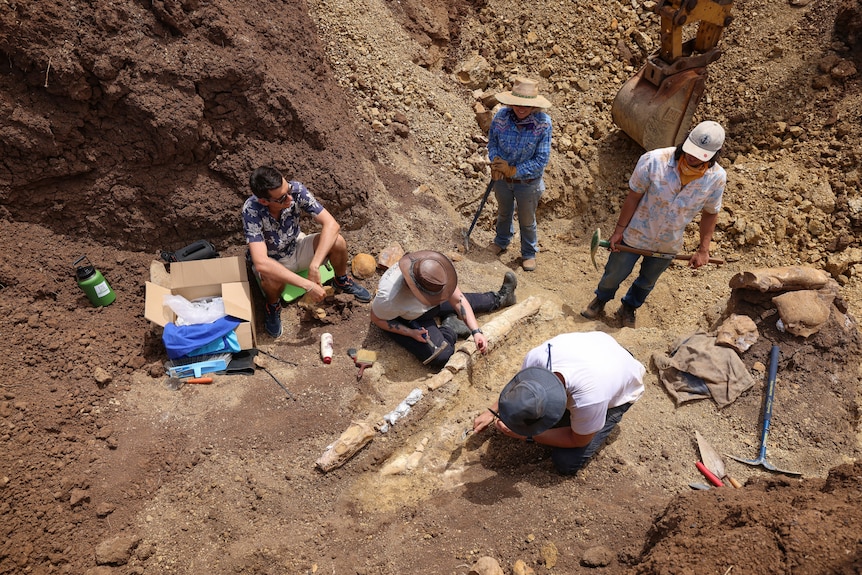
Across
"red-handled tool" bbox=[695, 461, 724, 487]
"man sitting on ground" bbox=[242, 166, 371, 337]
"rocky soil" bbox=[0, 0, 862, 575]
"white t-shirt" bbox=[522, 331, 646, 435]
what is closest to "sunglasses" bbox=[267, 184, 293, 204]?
"man sitting on ground" bbox=[242, 166, 371, 337]

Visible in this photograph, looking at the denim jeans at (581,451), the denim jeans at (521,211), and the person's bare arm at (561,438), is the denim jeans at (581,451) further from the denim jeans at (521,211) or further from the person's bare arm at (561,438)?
the denim jeans at (521,211)

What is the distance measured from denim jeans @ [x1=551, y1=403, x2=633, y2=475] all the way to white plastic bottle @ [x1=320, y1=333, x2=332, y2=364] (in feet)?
6.65

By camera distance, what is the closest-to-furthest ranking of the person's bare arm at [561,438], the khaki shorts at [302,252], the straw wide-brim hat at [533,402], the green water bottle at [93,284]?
the straw wide-brim hat at [533,402]
the person's bare arm at [561,438]
the green water bottle at [93,284]
the khaki shorts at [302,252]

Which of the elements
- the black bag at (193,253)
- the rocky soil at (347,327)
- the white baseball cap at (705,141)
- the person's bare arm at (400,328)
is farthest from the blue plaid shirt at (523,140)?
the black bag at (193,253)

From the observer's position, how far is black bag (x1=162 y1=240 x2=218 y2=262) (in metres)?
4.65

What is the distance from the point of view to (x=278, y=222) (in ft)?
14.5

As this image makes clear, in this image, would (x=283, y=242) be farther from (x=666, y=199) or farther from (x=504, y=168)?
(x=666, y=199)

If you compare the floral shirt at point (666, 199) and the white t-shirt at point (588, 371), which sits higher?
the floral shirt at point (666, 199)

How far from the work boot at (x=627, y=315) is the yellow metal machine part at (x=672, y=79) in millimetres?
2333

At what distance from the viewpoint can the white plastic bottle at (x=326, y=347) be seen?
442 centimetres

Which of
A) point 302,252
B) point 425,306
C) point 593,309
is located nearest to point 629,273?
point 593,309

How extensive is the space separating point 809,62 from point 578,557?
6.93m

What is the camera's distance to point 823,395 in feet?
12.8

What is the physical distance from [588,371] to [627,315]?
2495 mm
